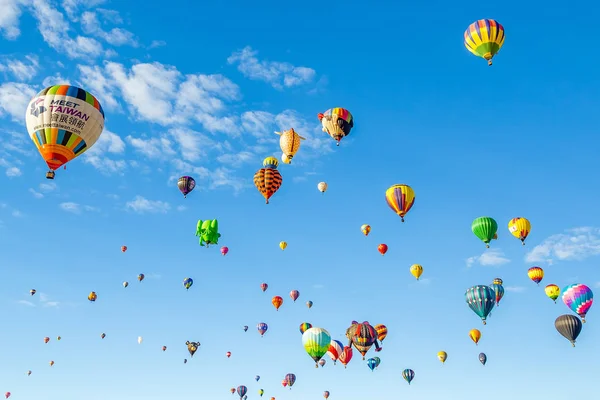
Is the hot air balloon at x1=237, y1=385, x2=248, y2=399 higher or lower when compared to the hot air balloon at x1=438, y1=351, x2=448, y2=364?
lower

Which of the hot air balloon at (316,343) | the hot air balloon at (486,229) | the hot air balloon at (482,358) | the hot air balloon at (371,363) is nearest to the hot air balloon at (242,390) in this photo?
the hot air balloon at (371,363)

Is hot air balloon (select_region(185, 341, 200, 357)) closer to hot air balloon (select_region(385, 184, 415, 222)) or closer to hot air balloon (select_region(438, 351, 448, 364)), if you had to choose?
hot air balloon (select_region(438, 351, 448, 364))

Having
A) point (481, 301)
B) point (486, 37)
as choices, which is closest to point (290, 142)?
point (486, 37)

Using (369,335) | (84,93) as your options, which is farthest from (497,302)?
(84,93)

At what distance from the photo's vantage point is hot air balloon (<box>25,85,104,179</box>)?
86.3 feet

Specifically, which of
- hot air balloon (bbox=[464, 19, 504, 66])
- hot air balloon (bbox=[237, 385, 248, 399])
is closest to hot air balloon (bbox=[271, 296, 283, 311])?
hot air balloon (bbox=[237, 385, 248, 399])

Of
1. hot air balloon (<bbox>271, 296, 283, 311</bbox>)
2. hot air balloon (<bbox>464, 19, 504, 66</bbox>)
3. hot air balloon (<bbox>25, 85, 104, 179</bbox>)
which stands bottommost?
hot air balloon (<bbox>25, 85, 104, 179</bbox>)

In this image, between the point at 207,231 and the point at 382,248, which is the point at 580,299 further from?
the point at 207,231

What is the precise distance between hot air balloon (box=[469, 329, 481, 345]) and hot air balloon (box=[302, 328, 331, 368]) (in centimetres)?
1936

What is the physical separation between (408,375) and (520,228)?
21.7 m

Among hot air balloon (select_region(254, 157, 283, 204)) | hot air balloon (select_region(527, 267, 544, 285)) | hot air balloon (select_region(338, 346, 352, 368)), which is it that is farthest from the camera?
hot air balloon (select_region(527, 267, 544, 285))

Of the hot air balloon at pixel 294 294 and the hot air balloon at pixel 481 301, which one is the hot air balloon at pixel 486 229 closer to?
the hot air balloon at pixel 481 301

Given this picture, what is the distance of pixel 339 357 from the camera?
50250 millimetres

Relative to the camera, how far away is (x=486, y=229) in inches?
1738
